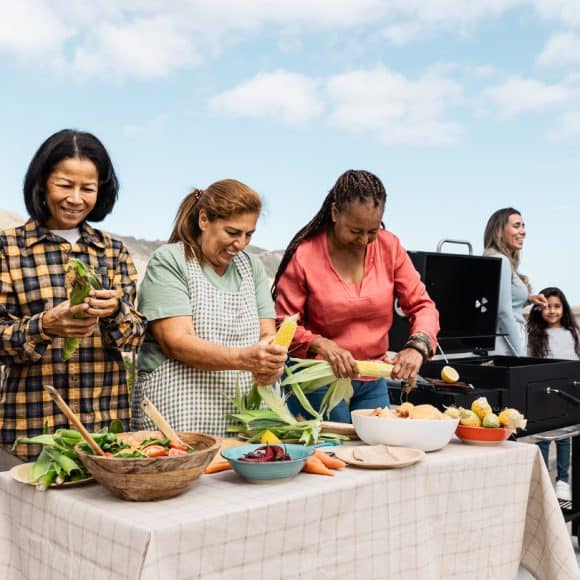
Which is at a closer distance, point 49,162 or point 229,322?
point 49,162

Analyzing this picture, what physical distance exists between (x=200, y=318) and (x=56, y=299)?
445 mm

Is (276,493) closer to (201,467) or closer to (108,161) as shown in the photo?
(201,467)

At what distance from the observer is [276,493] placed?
186 centimetres

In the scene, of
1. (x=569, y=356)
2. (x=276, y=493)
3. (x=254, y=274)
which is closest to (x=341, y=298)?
(x=254, y=274)

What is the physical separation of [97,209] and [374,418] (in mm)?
1119

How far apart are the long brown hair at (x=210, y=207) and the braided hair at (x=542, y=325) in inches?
147

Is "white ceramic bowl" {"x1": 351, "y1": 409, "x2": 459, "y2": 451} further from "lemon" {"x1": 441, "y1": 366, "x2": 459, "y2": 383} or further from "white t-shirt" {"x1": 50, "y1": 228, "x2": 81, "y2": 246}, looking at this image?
"white t-shirt" {"x1": 50, "y1": 228, "x2": 81, "y2": 246}

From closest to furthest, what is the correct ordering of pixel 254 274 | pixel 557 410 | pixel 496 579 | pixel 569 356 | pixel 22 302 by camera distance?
pixel 22 302 < pixel 496 579 < pixel 254 274 < pixel 557 410 < pixel 569 356

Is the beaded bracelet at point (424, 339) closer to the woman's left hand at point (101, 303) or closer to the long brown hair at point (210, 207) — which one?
the long brown hair at point (210, 207)

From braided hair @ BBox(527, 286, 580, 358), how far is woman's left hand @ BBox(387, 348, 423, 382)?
308 centimetres

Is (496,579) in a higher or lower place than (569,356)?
lower

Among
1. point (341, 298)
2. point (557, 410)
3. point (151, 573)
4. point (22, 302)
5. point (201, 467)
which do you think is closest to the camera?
point (151, 573)

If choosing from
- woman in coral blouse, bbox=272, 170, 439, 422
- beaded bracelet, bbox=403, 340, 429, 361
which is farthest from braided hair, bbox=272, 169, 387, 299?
beaded bracelet, bbox=403, 340, 429, 361

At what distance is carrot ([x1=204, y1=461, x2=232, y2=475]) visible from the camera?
2.04m
